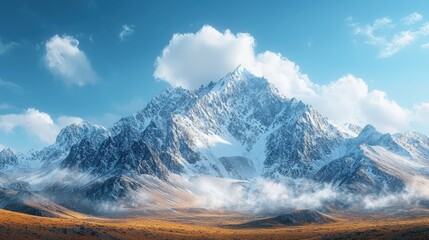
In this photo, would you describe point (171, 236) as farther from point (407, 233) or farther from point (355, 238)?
point (407, 233)

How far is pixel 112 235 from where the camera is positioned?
10669 cm

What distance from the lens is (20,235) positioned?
8775 centimetres

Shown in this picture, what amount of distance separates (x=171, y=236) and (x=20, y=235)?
47.9 metres

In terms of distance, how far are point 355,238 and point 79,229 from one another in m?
64.6

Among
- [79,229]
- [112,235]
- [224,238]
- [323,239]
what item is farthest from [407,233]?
[79,229]

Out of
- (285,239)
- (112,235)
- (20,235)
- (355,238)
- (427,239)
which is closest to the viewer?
(427,239)

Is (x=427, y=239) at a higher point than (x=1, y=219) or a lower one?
lower

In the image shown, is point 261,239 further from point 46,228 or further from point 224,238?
point 46,228

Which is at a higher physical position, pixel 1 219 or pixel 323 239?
pixel 1 219

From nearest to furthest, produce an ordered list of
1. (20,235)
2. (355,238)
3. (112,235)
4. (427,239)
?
(427,239)
(20,235)
(355,238)
(112,235)

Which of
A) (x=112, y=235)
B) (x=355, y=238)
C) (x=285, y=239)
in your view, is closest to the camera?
(x=355, y=238)

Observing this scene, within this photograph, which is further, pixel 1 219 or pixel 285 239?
pixel 285 239

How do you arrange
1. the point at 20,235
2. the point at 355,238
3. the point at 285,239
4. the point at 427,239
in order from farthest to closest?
the point at 285,239 < the point at 355,238 < the point at 20,235 < the point at 427,239

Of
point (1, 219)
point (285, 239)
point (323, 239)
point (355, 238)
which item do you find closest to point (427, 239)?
point (355, 238)
